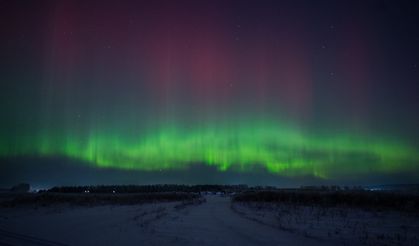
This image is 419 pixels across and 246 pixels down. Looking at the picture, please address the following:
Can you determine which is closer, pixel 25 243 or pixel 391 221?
pixel 25 243

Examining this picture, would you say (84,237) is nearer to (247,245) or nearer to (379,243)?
(247,245)

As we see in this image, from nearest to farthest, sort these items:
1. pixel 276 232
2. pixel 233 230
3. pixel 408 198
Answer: pixel 276 232
pixel 233 230
pixel 408 198

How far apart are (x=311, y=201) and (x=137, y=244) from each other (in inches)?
1396

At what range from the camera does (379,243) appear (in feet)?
54.0

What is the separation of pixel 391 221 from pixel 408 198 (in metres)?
15.7

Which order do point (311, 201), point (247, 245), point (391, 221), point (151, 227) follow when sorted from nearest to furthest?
point (247, 245) → point (151, 227) → point (391, 221) → point (311, 201)

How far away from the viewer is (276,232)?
1973 centimetres

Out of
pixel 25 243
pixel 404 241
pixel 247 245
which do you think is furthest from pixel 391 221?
pixel 25 243

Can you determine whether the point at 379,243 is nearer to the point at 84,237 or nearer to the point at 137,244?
the point at 137,244

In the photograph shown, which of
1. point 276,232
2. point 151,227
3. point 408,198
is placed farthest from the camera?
point 408,198

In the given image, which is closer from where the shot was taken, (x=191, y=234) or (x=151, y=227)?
(x=191, y=234)

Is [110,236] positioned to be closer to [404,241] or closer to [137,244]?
[137,244]

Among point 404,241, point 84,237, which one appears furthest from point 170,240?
point 404,241

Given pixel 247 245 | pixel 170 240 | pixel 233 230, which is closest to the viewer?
pixel 247 245
